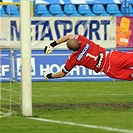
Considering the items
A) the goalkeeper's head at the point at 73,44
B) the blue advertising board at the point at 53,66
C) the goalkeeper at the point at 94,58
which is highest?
the goalkeeper's head at the point at 73,44

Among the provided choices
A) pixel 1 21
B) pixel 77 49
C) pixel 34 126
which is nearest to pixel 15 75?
pixel 1 21

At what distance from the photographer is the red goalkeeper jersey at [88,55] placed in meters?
14.4

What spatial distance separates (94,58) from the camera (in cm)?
1445

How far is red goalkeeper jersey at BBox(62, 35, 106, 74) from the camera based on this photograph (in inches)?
566

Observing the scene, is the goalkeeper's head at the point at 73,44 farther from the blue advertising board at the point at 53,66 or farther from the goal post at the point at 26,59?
the blue advertising board at the point at 53,66

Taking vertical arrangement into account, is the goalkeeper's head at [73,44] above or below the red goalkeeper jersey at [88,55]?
above

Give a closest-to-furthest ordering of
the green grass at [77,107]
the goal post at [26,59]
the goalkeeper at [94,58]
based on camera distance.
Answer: the green grass at [77,107]
the goal post at [26,59]
the goalkeeper at [94,58]

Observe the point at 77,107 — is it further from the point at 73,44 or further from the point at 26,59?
the point at 26,59

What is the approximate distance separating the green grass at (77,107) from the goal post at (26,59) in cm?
27

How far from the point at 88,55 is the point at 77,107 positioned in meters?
2.05

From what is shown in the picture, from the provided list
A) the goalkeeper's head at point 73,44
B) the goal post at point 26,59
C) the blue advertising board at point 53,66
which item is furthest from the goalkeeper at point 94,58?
the blue advertising board at point 53,66

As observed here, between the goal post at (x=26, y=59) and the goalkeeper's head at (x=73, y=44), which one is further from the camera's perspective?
the goalkeeper's head at (x=73, y=44)

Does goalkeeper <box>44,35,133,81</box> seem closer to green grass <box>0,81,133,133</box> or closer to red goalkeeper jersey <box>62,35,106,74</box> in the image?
red goalkeeper jersey <box>62,35,106,74</box>

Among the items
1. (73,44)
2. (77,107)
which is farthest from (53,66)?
(73,44)
